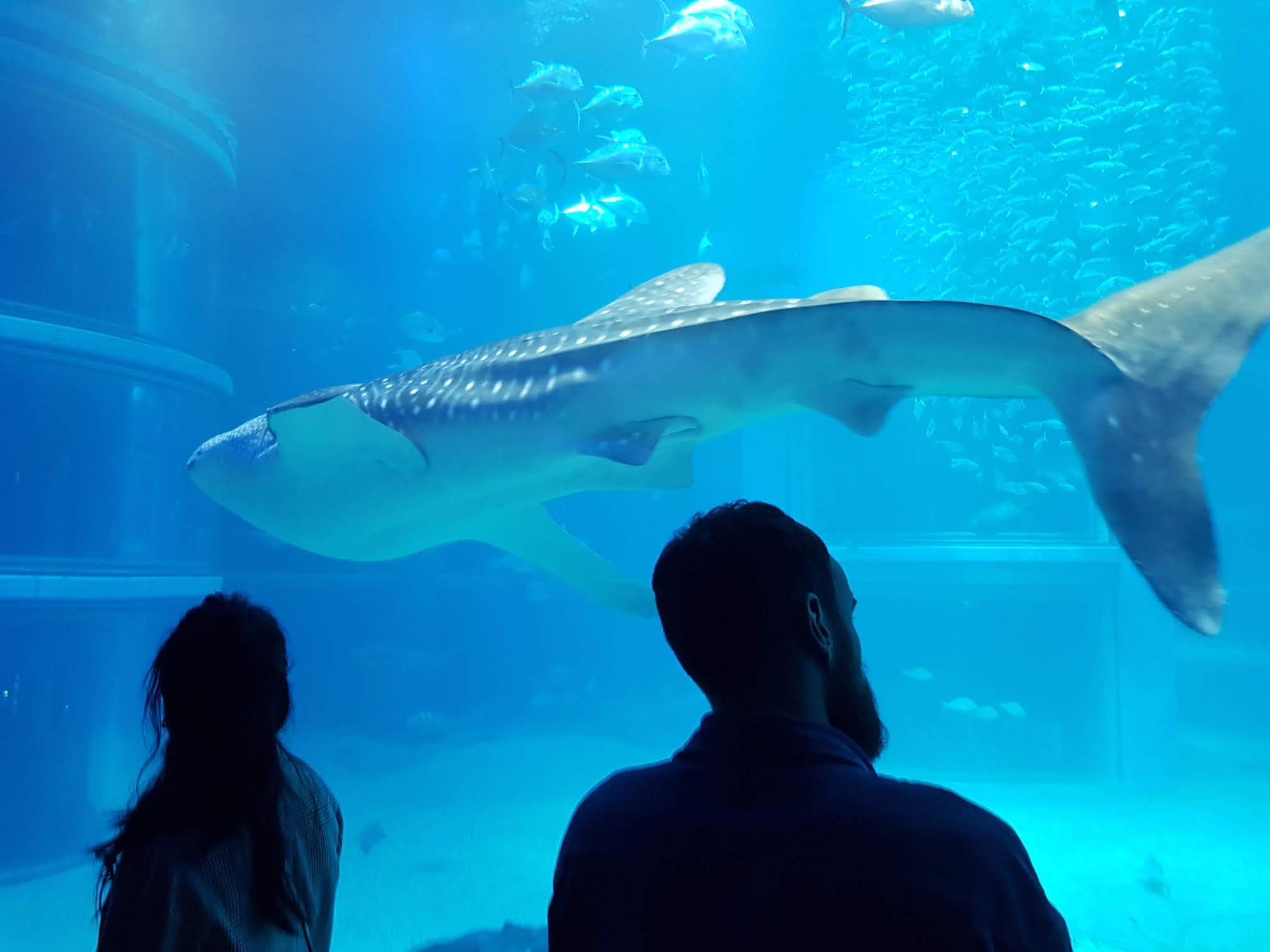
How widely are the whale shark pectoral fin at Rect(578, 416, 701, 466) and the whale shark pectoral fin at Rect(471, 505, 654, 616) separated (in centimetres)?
129

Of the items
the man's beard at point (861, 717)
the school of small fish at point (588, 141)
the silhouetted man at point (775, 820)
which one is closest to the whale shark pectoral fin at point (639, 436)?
the silhouetted man at point (775, 820)

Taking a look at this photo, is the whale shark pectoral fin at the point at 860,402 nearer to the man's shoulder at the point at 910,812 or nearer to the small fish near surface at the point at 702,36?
the man's shoulder at the point at 910,812

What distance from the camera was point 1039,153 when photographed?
690 inches

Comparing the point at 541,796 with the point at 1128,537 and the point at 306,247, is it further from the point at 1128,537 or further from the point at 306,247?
the point at 306,247

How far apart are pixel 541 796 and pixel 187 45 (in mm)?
12627

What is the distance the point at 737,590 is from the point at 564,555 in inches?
157

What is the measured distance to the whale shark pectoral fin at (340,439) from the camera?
352 centimetres

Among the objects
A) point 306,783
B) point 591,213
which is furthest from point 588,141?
point 306,783

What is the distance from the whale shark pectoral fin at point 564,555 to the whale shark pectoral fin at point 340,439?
77 centimetres

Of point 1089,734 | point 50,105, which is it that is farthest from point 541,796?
point 50,105

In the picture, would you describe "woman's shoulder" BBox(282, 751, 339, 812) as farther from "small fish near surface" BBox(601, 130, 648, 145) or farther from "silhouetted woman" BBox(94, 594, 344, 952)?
"small fish near surface" BBox(601, 130, 648, 145)

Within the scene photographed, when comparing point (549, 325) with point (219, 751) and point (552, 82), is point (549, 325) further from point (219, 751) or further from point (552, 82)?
point (219, 751)

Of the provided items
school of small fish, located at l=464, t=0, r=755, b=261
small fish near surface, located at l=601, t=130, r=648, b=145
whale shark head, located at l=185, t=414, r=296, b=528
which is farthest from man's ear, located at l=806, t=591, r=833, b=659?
small fish near surface, located at l=601, t=130, r=648, b=145

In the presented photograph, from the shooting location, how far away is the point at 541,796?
13016 millimetres
